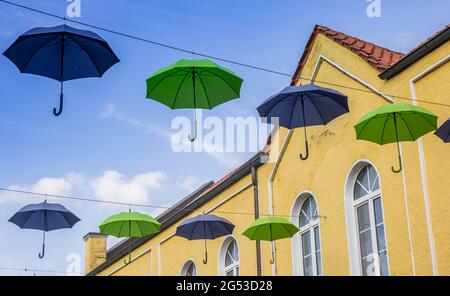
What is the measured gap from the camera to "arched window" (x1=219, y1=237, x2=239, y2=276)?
1930cm

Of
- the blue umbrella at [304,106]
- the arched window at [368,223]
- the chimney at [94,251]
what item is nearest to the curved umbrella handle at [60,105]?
the blue umbrella at [304,106]

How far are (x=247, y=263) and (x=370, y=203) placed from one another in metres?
5.04

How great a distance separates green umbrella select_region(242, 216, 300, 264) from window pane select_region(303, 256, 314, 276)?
4.15 feet

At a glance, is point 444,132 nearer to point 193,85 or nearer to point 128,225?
point 193,85

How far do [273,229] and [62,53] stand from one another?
18.7ft

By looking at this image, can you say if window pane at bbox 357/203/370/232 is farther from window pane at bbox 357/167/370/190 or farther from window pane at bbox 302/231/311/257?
window pane at bbox 302/231/311/257

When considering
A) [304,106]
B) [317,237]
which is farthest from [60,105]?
[317,237]

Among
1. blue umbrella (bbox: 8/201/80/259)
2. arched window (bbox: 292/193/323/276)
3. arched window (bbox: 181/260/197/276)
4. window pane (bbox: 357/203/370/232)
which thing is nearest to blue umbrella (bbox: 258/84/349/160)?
window pane (bbox: 357/203/370/232)

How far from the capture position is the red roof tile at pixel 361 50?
14.4m

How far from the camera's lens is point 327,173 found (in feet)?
50.0

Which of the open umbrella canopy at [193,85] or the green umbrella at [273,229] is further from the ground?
the open umbrella canopy at [193,85]

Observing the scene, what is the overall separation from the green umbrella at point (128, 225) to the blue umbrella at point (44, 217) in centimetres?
77

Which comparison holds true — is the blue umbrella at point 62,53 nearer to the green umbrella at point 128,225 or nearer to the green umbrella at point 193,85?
the green umbrella at point 193,85
